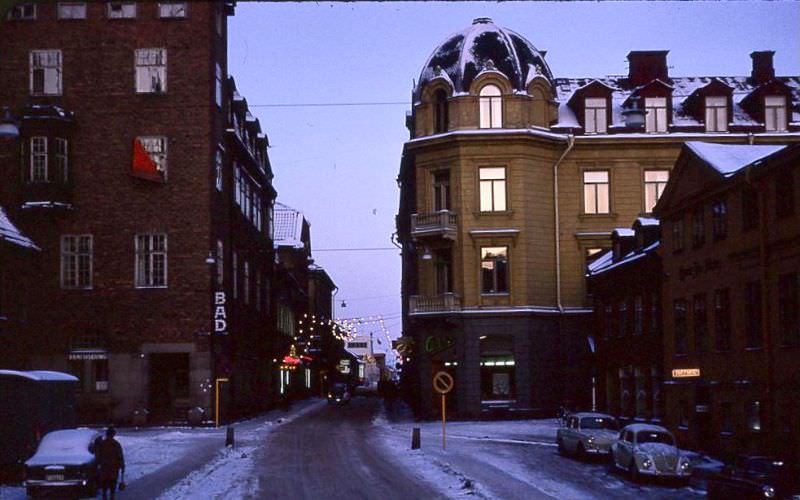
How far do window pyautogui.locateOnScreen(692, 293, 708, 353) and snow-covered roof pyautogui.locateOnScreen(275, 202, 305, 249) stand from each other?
77.0 m

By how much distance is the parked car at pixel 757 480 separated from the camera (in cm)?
2181

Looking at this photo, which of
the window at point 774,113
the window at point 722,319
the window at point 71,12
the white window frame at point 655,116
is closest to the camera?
the window at point 722,319

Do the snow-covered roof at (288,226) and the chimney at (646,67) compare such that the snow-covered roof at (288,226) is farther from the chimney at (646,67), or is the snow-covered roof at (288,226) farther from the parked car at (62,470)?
the parked car at (62,470)

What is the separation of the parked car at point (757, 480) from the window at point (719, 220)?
1348 centimetres

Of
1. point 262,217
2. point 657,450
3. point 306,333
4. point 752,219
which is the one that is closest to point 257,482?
point 657,450

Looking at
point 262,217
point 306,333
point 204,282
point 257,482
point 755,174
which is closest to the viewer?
point 257,482

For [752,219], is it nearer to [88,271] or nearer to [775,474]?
[775,474]

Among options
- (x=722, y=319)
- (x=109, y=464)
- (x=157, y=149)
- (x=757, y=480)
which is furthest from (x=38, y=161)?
(x=757, y=480)

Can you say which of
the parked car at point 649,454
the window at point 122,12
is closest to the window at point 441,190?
the window at point 122,12

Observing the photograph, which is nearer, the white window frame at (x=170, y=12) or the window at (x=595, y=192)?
the white window frame at (x=170, y=12)

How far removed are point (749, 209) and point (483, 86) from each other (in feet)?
87.0

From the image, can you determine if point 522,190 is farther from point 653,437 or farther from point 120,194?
point 653,437

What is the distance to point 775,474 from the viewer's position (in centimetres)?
2217

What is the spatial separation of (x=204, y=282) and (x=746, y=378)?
2840 cm
